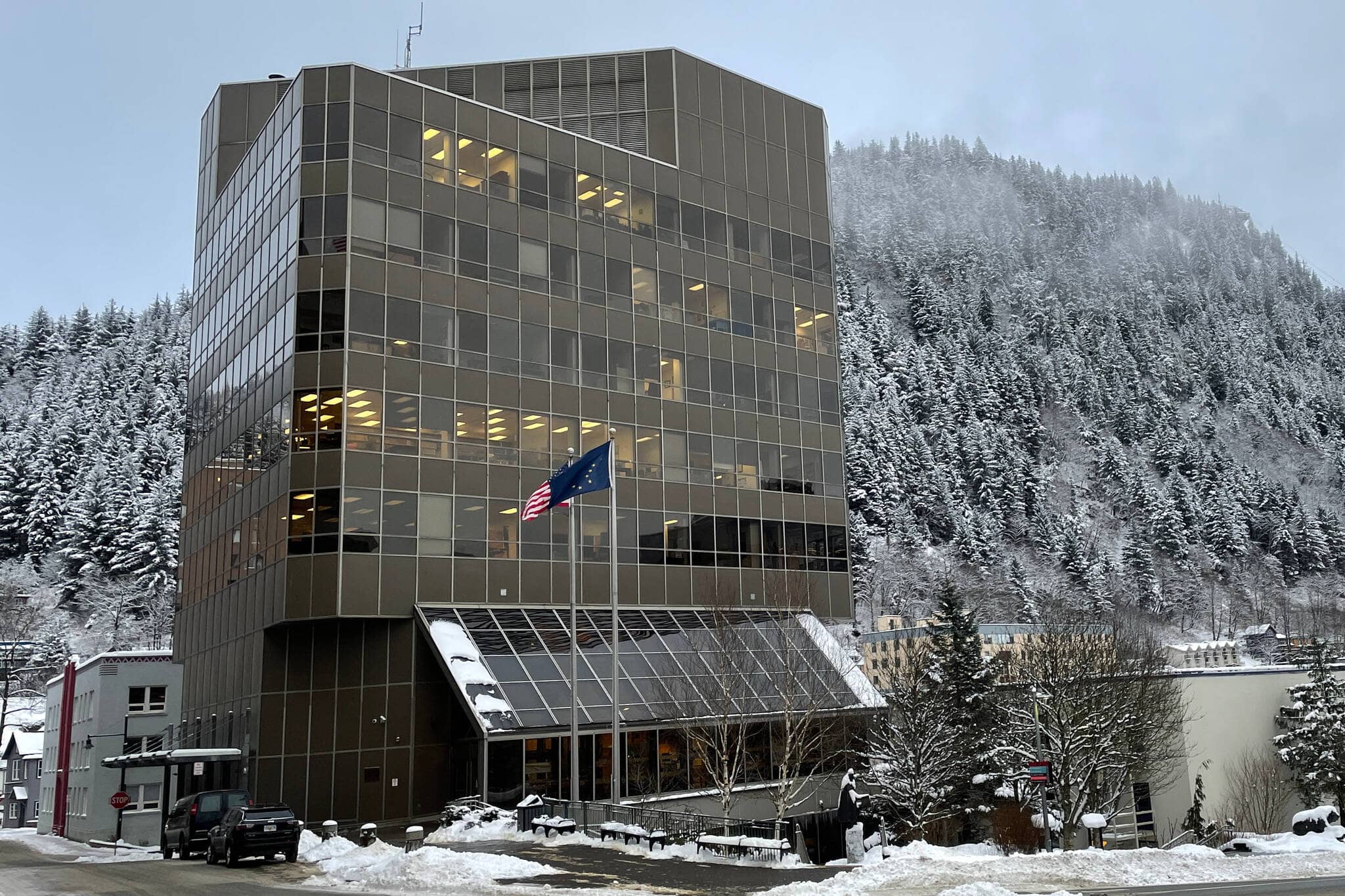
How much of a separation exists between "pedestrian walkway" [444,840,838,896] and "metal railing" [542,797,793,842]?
1958 mm

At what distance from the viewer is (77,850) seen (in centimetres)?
4569

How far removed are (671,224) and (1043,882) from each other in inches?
1504

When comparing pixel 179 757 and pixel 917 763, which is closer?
pixel 179 757

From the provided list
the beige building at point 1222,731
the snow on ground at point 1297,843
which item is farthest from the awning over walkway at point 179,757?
the beige building at point 1222,731

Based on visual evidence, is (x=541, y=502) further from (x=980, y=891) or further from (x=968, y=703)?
(x=968, y=703)

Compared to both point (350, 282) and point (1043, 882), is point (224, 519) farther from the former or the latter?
point (1043, 882)

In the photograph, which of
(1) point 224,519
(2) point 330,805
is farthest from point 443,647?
(1) point 224,519

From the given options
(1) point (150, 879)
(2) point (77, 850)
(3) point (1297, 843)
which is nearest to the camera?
(1) point (150, 879)

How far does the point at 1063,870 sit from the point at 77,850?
39.8 metres

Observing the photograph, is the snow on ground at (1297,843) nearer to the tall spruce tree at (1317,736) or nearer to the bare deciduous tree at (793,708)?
the bare deciduous tree at (793,708)

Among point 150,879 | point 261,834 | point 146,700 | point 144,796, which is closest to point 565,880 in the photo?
point 261,834

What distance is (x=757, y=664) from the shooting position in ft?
148

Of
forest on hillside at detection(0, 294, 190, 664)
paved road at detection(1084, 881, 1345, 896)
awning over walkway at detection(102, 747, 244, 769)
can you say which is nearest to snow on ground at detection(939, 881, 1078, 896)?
paved road at detection(1084, 881, 1345, 896)

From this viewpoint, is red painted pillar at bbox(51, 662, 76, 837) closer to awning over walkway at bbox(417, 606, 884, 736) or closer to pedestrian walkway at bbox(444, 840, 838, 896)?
awning over walkway at bbox(417, 606, 884, 736)
